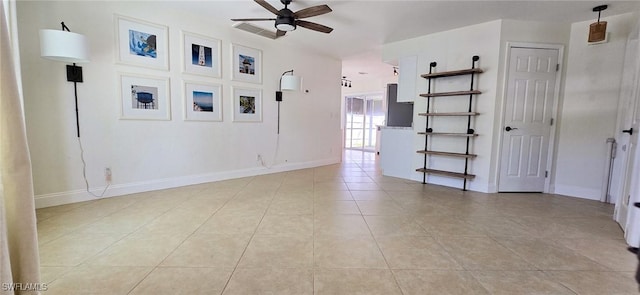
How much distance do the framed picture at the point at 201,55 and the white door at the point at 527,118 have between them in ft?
14.1

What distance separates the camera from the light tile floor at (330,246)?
1606mm

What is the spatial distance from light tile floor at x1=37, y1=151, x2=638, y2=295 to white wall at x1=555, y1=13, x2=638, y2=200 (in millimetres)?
485

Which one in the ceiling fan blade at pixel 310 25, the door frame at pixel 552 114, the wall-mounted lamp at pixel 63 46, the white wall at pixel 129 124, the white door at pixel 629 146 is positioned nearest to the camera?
the white door at pixel 629 146

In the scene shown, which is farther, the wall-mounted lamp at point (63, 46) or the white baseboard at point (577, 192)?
the white baseboard at point (577, 192)

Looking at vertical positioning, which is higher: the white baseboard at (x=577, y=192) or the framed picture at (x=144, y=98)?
the framed picture at (x=144, y=98)

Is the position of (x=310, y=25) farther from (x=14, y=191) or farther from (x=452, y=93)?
(x=14, y=191)

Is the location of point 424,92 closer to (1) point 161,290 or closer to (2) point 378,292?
(2) point 378,292

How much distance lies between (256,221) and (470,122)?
3395mm

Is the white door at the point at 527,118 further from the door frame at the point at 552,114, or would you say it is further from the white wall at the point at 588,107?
the white wall at the point at 588,107

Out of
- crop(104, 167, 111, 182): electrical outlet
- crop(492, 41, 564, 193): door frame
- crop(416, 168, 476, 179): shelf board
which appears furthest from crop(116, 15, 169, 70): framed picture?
crop(492, 41, 564, 193): door frame

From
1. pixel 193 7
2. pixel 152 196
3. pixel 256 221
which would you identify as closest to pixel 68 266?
pixel 256 221

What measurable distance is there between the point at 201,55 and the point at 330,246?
3.38 metres

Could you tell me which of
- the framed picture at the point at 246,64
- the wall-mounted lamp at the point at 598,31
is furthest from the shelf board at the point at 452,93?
the framed picture at the point at 246,64

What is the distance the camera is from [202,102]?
13.1 ft
